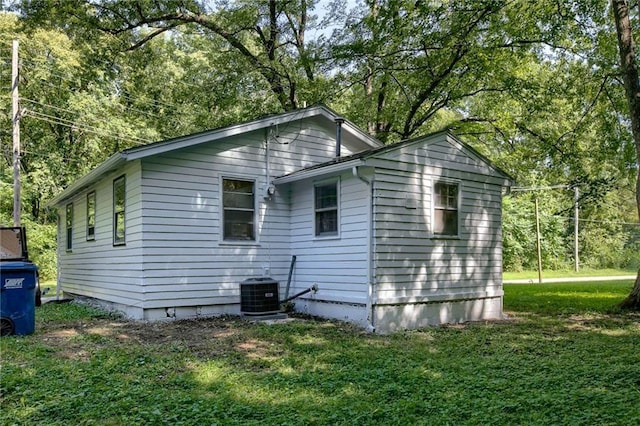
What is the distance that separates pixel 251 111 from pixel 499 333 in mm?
11521

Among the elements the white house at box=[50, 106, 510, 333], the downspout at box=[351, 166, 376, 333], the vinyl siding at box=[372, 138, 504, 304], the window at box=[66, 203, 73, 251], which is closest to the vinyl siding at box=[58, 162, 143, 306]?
the white house at box=[50, 106, 510, 333]

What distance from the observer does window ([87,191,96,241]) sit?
38.9 ft

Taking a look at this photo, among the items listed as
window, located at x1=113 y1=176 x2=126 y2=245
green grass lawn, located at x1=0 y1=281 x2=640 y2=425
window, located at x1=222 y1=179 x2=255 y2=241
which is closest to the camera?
green grass lawn, located at x1=0 y1=281 x2=640 y2=425

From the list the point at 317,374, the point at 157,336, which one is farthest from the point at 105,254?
the point at 317,374

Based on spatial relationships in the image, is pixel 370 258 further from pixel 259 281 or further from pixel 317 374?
pixel 317 374

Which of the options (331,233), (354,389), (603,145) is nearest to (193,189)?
(331,233)

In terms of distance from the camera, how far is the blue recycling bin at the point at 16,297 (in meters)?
7.14

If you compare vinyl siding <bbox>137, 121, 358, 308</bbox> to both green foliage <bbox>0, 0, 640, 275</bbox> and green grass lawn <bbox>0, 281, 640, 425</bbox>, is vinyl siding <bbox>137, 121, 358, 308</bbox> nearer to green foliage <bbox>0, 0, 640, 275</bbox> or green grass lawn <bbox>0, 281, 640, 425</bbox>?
green grass lawn <bbox>0, 281, 640, 425</bbox>

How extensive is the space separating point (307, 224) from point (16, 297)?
200 inches

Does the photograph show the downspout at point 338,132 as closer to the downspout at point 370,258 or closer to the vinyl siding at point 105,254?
the downspout at point 370,258

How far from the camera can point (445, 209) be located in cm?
930

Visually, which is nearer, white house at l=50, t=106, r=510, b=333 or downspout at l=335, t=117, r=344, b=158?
white house at l=50, t=106, r=510, b=333

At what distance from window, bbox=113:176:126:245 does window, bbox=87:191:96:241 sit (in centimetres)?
185

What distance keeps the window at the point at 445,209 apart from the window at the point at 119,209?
609cm
